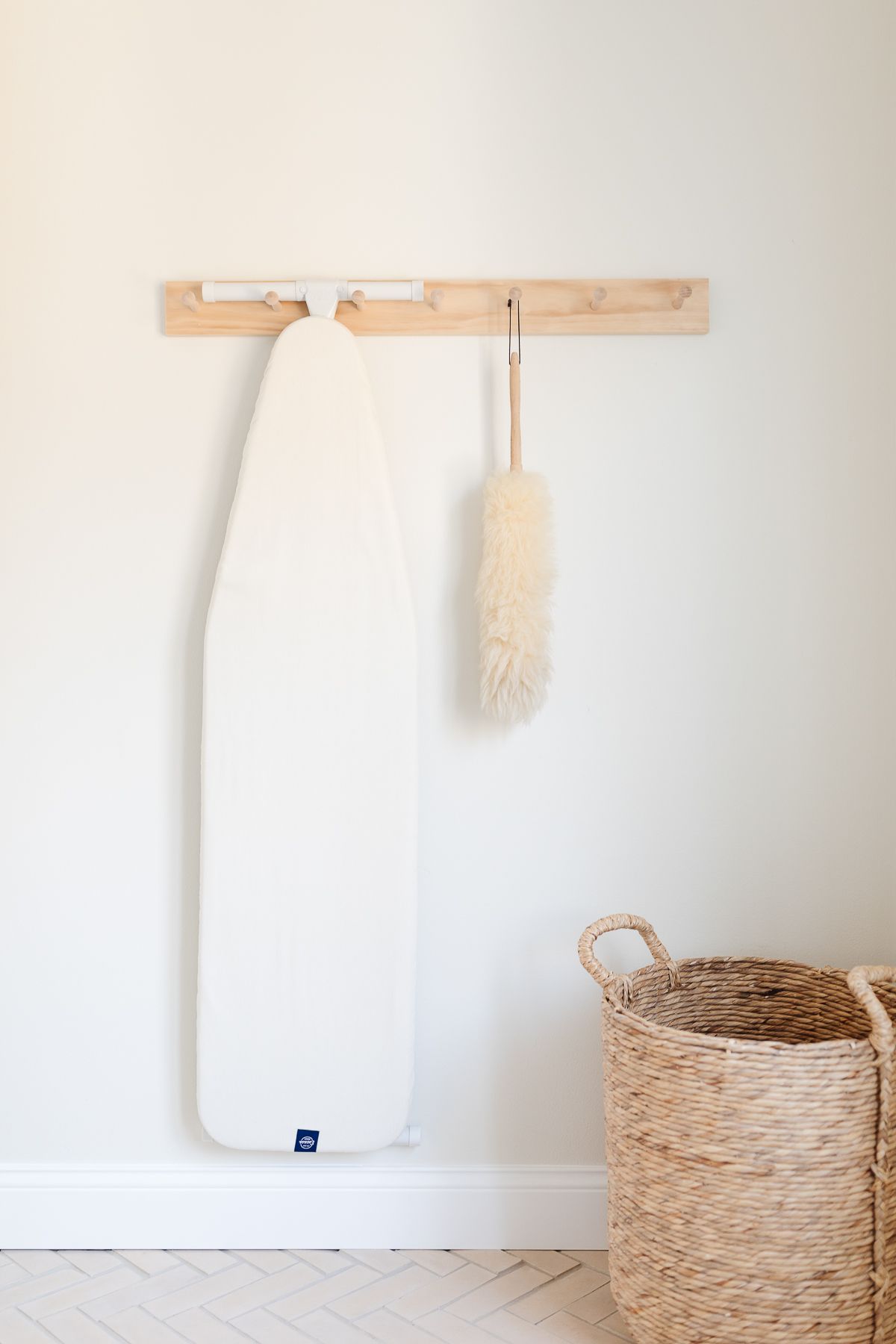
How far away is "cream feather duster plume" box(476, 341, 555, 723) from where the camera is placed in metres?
1.62

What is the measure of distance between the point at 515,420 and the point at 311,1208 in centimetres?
132

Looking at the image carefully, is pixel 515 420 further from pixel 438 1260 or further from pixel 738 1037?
pixel 438 1260

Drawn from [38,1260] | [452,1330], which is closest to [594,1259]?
[452,1330]

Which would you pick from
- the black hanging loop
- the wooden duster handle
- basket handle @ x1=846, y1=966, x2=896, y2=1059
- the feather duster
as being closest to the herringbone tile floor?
basket handle @ x1=846, y1=966, x2=896, y2=1059

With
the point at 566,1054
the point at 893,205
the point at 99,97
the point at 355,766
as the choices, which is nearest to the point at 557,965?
the point at 566,1054

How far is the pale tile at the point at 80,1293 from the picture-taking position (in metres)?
1.57

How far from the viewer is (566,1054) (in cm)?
174

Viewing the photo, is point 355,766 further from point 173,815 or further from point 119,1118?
point 119,1118

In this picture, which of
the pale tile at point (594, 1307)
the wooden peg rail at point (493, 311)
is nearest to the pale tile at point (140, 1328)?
the pale tile at point (594, 1307)

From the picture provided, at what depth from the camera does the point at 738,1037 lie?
163 centimetres

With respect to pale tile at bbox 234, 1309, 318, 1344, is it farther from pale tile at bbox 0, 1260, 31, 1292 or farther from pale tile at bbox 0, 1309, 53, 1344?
pale tile at bbox 0, 1260, 31, 1292

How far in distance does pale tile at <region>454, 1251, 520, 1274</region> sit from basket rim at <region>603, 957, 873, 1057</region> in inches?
18.7

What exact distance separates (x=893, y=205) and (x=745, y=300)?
0.28m

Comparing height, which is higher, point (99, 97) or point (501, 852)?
point (99, 97)
